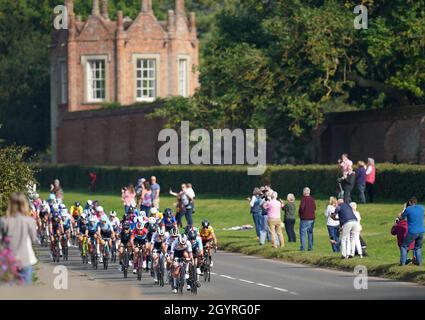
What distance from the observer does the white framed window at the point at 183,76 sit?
286 ft

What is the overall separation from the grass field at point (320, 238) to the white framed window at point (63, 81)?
22.3 metres

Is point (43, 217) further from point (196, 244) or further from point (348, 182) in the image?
point (196, 244)

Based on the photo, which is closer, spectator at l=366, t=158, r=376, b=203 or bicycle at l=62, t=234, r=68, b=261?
bicycle at l=62, t=234, r=68, b=261

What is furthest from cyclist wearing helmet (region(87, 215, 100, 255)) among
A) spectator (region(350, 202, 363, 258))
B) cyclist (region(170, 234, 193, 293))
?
cyclist (region(170, 234, 193, 293))

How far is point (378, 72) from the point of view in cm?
6381

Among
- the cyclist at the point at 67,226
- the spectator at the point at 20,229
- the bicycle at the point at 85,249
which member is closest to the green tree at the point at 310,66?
the cyclist at the point at 67,226

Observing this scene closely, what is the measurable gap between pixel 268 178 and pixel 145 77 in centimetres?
2765

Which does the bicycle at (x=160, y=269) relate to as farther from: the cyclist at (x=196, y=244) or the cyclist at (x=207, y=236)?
the cyclist at (x=207, y=236)

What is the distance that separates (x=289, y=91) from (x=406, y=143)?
576 centimetres

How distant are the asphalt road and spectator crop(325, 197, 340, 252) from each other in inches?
67.5

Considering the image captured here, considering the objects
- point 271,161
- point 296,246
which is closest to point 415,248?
point 296,246

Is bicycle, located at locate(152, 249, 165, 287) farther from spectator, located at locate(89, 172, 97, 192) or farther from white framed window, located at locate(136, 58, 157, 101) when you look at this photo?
white framed window, located at locate(136, 58, 157, 101)

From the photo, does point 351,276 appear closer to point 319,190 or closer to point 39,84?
Answer: point 319,190

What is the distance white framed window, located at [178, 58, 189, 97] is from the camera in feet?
286
